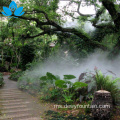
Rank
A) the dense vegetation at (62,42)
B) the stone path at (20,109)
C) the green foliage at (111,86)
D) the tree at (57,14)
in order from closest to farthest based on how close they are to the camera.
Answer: the stone path at (20,109) < the green foliage at (111,86) < the dense vegetation at (62,42) < the tree at (57,14)

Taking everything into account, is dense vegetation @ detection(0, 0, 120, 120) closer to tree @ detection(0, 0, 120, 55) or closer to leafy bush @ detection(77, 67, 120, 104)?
tree @ detection(0, 0, 120, 55)

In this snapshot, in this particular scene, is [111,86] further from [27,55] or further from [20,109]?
[27,55]

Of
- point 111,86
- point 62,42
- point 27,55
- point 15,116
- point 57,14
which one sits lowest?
point 15,116

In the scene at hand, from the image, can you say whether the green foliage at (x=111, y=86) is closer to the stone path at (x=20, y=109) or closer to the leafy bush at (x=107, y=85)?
the leafy bush at (x=107, y=85)

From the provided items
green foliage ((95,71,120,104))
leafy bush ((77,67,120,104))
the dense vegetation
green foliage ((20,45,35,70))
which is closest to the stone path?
the dense vegetation

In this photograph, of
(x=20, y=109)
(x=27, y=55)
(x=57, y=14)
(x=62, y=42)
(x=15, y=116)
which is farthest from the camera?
(x=27, y=55)

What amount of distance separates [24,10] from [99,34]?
565cm

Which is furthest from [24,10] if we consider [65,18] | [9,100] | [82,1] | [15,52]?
[15,52]

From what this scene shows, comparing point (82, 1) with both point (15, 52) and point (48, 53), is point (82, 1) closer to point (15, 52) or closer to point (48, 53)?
point (48, 53)

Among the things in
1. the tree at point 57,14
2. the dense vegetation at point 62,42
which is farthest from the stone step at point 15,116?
the tree at point 57,14

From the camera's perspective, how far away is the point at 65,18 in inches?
403

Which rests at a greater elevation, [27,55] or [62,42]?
[62,42]

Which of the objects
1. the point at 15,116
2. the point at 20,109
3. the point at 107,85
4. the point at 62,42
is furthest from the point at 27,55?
the point at 107,85

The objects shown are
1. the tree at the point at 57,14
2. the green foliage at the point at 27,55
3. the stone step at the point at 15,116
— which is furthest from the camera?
the green foliage at the point at 27,55
